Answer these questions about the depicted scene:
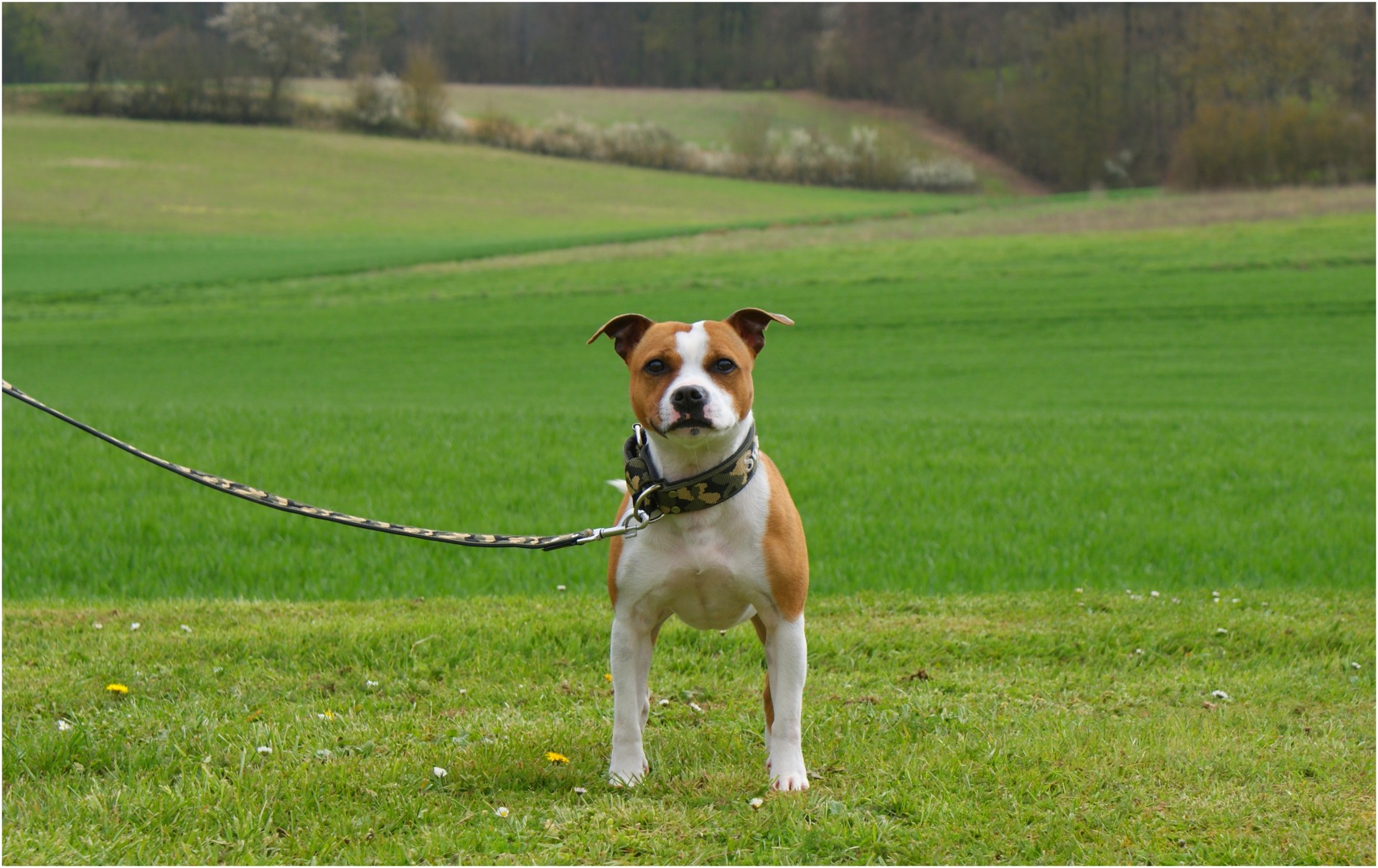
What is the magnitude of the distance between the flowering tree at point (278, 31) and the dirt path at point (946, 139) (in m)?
30.9

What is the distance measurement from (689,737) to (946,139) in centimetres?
7547

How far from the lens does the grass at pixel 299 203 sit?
147 ft

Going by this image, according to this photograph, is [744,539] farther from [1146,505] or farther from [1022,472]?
[1022,472]

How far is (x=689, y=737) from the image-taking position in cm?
464

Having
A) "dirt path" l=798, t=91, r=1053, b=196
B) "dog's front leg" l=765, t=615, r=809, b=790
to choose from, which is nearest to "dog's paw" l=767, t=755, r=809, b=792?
"dog's front leg" l=765, t=615, r=809, b=790

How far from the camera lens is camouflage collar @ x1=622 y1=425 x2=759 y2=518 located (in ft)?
12.4

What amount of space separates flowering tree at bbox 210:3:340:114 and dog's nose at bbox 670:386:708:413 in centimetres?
7129

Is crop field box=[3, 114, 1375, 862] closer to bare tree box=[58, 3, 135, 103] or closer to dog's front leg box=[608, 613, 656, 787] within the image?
dog's front leg box=[608, 613, 656, 787]

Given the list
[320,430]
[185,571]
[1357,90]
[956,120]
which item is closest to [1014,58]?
[956,120]

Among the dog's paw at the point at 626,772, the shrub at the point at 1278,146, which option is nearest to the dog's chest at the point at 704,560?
the dog's paw at the point at 626,772

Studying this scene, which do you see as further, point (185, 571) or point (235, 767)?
point (185, 571)

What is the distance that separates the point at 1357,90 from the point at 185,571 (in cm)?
5732

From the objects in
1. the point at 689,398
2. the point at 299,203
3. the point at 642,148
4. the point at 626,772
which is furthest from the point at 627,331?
the point at 642,148

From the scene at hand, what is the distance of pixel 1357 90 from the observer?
51.3 m
